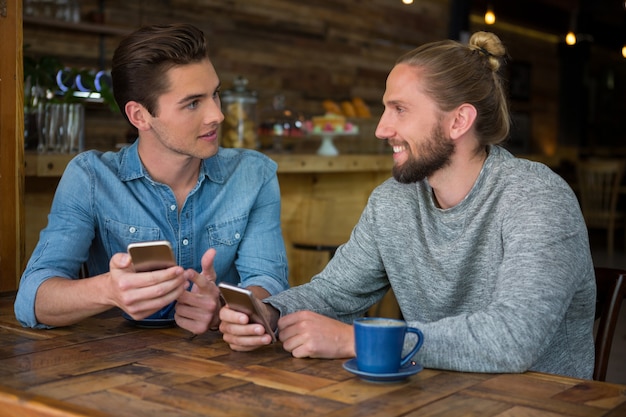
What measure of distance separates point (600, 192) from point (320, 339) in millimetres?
7207

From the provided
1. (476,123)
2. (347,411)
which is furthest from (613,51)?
(347,411)

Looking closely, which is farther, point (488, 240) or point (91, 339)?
point (488, 240)

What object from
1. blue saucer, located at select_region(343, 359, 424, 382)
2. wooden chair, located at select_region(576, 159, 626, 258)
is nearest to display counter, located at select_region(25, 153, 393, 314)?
blue saucer, located at select_region(343, 359, 424, 382)

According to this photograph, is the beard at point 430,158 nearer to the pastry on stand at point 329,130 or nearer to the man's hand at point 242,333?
the man's hand at point 242,333

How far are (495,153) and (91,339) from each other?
903mm

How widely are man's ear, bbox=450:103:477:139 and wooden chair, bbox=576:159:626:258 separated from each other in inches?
256

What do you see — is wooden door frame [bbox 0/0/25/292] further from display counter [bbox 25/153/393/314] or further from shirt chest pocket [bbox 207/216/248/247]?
display counter [bbox 25/153/393/314]

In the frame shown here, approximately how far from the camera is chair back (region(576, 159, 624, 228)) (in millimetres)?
7883

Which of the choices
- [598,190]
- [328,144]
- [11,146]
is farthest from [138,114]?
[598,190]

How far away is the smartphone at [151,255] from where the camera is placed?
4.27ft

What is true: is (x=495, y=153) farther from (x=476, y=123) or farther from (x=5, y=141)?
(x=5, y=141)

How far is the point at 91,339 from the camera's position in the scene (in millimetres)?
1503

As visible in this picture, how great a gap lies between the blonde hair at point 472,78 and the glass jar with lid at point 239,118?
249 cm

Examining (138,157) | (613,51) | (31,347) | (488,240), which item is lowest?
(31,347)
